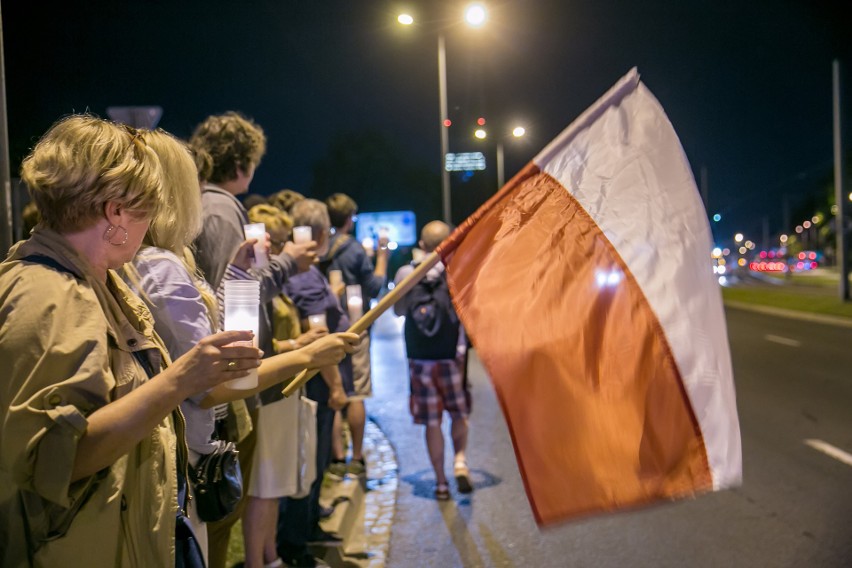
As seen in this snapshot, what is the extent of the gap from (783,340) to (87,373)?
728 inches

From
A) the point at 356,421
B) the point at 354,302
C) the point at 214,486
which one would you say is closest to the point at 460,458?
the point at 356,421

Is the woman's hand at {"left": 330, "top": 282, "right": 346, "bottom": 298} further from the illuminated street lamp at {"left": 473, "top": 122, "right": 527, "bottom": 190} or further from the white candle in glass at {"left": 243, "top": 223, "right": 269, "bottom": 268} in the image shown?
the illuminated street lamp at {"left": 473, "top": 122, "right": 527, "bottom": 190}

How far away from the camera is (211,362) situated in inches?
80.4

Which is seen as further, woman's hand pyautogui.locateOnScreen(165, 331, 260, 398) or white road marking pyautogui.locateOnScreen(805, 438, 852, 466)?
white road marking pyautogui.locateOnScreen(805, 438, 852, 466)

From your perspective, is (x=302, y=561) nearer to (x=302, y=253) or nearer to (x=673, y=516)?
(x=302, y=253)

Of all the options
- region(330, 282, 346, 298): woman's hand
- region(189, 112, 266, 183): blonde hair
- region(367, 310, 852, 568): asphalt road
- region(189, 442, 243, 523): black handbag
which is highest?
region(189, 112, 266, 183): blonde hair

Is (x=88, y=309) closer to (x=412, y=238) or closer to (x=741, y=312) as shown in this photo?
(x=741, y=312)

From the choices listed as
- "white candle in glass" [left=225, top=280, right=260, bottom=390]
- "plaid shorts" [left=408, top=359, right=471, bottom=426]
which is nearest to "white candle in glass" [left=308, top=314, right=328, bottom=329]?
"plaid shorts" [left=408, top=359, right=471, bottom=426]

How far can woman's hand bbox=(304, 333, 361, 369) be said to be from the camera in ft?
9.44

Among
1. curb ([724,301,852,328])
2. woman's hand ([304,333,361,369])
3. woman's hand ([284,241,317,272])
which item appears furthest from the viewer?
curb ([724,301,852,328])

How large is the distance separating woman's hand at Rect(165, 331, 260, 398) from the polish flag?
99 cm

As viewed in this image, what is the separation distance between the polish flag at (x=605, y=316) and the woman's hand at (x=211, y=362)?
99 centimetres

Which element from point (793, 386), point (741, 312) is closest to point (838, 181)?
point (741, 312)

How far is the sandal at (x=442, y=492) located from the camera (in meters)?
6.62
